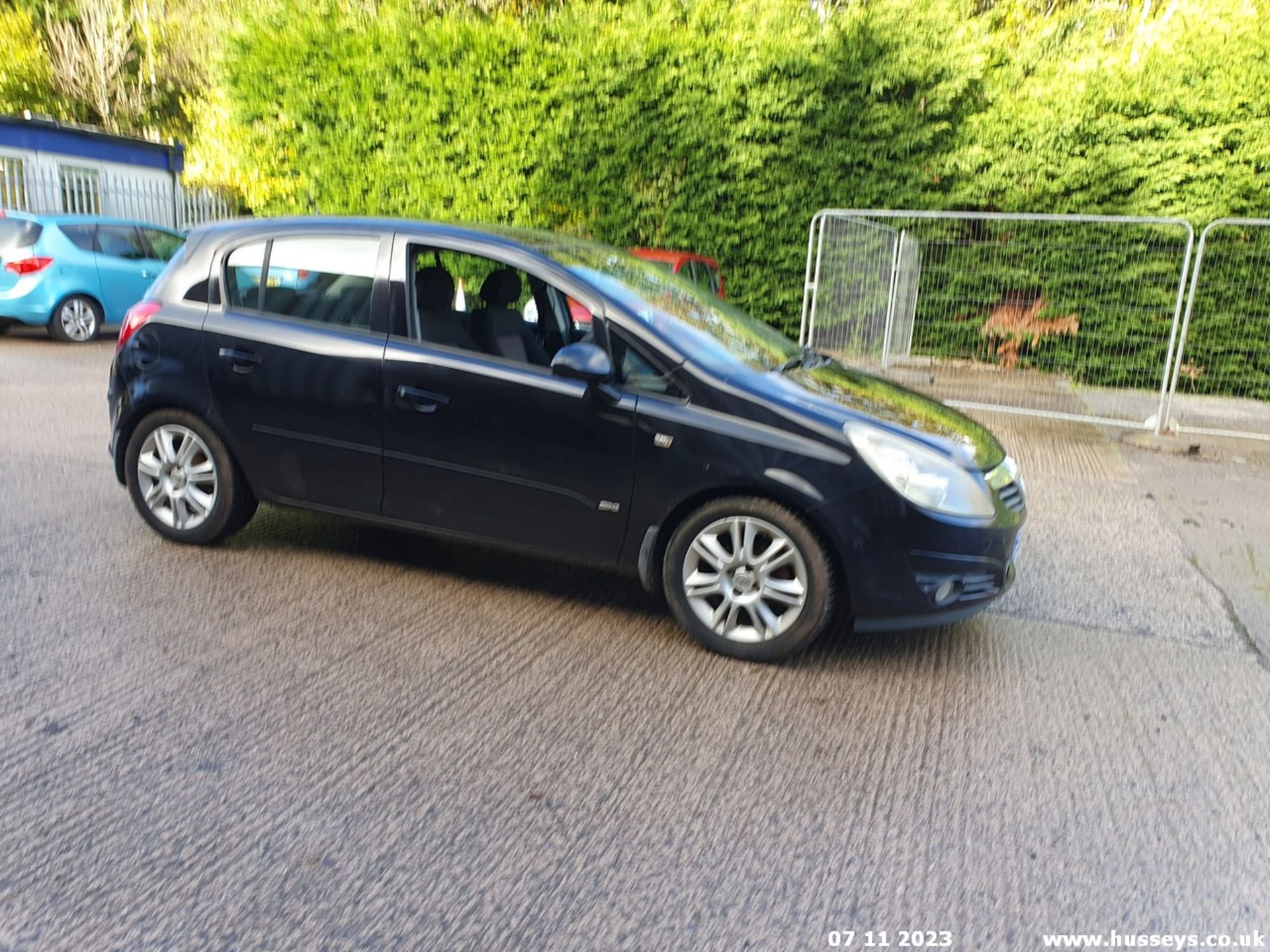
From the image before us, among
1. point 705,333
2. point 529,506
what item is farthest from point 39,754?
point 705,333

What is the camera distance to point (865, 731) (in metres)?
3.57

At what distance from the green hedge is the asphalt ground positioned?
8.53 m

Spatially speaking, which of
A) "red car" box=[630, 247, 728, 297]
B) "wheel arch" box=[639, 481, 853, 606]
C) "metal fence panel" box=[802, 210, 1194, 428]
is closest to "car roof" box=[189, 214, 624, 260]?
"wheel arch" box=[639, 481, 853, 606]

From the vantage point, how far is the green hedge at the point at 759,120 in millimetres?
12031

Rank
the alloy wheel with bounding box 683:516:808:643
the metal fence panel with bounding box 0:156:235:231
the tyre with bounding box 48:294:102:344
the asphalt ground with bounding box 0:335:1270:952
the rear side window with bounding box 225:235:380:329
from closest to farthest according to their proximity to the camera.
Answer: the asphalt ground with bounding box 0:335:1270:952, the alloy wheel with bounding box 683:516:808:643, the rear side window with bounding box 225:235:380:329, the tyre with bounding box 48:294:102:344, the metal fence panel with bounding box 0:156:235:231

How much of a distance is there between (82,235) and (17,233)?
73 centimetres

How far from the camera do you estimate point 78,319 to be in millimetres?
13023

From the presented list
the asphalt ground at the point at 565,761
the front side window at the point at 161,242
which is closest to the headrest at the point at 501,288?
the asphalt ground at the point at 565,761

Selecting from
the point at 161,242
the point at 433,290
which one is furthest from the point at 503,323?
the point at 161,242

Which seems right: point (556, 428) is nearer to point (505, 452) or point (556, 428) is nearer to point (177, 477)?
point (505, 452)

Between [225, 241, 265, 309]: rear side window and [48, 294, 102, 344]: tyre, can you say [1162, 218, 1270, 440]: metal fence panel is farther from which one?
[48, 294, 102, 344]: tyre

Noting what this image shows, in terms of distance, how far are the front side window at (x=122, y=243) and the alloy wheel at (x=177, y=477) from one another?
31.8 ft

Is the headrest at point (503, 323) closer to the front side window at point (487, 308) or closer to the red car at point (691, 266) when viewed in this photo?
the front side window at point (487, 308)

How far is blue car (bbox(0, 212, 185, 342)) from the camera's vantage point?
488 inches
